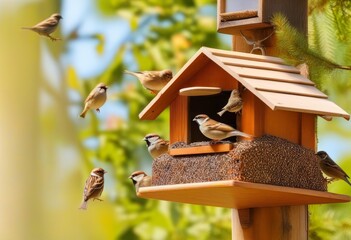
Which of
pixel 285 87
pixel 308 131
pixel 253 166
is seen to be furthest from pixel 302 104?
pixel 253 166

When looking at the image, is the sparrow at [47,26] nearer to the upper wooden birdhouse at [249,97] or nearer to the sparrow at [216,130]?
the upper wooden birdhouse at [249,97]

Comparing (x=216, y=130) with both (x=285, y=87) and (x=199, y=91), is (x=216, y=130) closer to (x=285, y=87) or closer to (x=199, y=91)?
(x=199, y=91)

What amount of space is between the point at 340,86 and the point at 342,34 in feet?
0.87

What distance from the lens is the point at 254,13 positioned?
4836 mm

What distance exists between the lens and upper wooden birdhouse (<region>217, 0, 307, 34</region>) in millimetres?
4809

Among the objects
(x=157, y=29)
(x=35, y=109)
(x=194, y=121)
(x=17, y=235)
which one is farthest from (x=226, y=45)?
(x=194, y=121)

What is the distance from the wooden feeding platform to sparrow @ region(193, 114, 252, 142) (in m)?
0.19

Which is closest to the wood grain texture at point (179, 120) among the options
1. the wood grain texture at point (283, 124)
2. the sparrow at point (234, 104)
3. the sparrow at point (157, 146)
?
the sparrow at point (157, 146)

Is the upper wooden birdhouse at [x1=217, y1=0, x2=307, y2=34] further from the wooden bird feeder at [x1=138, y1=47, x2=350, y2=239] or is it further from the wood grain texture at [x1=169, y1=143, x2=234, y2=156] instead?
the wood grain texture at [x1=169, y1=143, x2=234, y2=156]

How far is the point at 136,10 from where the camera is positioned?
9047 millimetres

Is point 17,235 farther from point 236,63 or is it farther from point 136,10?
point 236,63

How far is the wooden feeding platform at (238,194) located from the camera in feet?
14.2

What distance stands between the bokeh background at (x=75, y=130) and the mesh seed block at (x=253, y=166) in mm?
3731

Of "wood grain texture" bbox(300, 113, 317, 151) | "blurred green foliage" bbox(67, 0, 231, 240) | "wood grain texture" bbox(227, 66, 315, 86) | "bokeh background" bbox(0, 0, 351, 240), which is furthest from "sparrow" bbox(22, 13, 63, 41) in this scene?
"blurred green foliage" bbox(67, 0, 231, 240)
